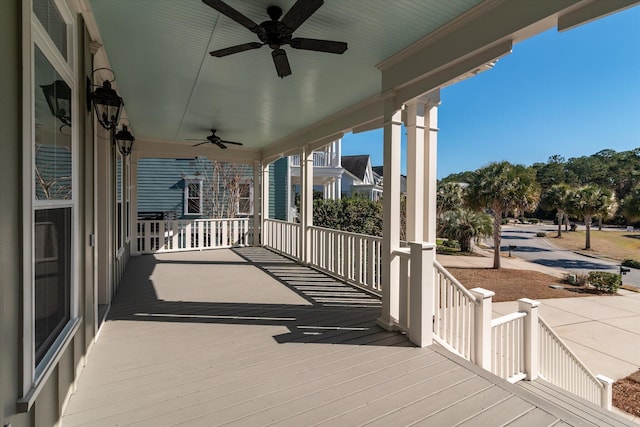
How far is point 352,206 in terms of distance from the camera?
11172mm

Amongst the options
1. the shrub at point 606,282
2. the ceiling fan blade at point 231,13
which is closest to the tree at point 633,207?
the shrub at point 606,282

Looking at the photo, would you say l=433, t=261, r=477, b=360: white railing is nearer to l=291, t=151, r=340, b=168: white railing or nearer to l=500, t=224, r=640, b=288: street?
l=291, t=151, r=340, b=168: white railing

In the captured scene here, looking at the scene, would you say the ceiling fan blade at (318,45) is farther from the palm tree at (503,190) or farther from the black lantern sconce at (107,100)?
the palm tree at (503,190)

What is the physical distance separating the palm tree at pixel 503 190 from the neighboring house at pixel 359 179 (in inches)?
286

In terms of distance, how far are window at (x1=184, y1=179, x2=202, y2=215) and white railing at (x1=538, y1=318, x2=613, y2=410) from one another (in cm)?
1017

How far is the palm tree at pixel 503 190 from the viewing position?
12.8m

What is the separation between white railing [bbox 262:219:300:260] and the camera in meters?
7.62

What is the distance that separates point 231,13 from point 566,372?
206 inches

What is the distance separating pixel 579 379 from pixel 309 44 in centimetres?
519

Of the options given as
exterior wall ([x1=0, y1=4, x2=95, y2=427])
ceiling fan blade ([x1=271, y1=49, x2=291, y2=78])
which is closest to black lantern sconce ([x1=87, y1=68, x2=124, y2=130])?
ceiling fan blade ([x1=271, y1=49, x2=291, y2=78])

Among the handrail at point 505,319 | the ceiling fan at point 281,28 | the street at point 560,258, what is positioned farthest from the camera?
the street at point 560,258

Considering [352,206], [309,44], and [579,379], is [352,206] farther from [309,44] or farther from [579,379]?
[309,44]

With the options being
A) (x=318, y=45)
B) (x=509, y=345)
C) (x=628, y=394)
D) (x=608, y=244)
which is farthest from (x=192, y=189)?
(x=608, y=244)

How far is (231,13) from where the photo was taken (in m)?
2.27
